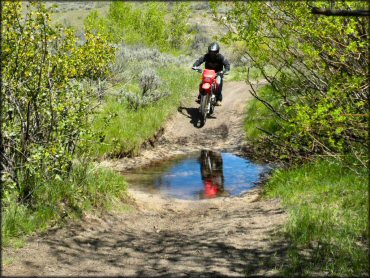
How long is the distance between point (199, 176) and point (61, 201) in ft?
14.6

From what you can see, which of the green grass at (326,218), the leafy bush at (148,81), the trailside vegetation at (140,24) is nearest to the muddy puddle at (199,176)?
the green grass at (326,218)

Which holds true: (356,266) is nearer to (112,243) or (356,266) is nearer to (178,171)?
(112,243)

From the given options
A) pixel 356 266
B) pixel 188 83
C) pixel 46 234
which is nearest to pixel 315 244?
pixel 356 266

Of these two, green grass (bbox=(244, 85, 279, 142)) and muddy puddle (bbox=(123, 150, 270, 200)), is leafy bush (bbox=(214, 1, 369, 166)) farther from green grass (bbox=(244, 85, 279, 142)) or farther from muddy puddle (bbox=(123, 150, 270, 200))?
green grass (bbox=(244, 85, 279, 142))

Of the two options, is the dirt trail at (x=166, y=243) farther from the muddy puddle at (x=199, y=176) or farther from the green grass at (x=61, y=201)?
the muddy puddle at (x=199, y=176)

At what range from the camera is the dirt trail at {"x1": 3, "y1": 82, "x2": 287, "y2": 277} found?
14.7 feet

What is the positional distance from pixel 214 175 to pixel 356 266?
20.2 ft

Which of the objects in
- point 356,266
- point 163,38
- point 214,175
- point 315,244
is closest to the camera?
point 356,266

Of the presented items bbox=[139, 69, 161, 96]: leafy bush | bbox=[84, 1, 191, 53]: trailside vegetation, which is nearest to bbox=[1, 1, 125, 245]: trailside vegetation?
bbox=[139, 69, 161, 96]: leafy bush

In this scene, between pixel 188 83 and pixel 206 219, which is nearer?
pixel 206 219

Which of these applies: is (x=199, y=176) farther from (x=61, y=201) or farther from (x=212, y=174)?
(x=61, y=201)

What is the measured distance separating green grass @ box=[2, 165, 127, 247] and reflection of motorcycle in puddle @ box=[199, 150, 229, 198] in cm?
210

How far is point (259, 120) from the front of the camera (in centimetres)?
1301

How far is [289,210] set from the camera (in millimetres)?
5852
